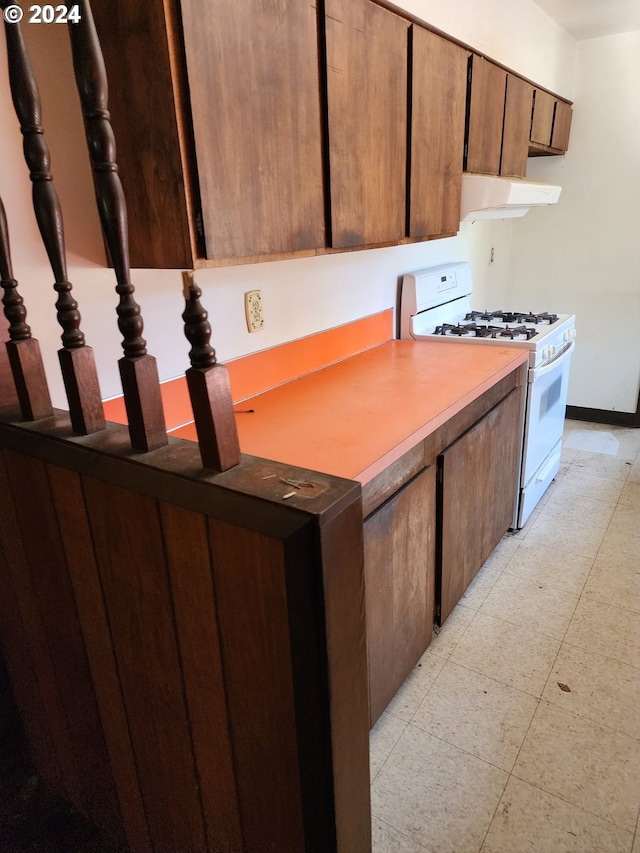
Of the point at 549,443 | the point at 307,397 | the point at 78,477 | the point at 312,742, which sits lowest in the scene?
the point at 549,443

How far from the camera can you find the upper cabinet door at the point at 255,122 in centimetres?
116

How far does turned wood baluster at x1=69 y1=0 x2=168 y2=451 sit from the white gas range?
1.88 metres

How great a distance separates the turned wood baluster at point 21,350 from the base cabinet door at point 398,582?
766 mm

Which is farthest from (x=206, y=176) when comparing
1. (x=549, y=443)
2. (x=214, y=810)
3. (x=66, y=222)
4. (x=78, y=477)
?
(x=549, y=443)

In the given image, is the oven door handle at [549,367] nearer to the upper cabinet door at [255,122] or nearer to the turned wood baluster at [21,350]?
the upper cabinet door at [255,122]

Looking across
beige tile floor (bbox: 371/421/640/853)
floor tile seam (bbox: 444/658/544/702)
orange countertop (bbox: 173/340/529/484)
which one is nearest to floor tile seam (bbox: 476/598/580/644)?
beige tile floor (bbox: 371/421/640/853)

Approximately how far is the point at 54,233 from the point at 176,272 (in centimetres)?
72

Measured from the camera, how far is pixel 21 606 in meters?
1.17

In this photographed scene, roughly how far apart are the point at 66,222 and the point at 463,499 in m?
1.45

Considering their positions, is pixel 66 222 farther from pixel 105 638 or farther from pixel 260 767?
pixel 260 767

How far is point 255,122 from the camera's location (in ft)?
4.22

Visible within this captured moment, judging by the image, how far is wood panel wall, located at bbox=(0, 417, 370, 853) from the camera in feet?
2.38

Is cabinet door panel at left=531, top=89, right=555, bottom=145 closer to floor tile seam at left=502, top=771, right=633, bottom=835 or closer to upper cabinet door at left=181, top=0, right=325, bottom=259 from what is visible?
upper cabinet door at left=181, top=0, right=325, bottom=259

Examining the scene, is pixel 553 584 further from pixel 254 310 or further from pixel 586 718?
pixel 254 310
